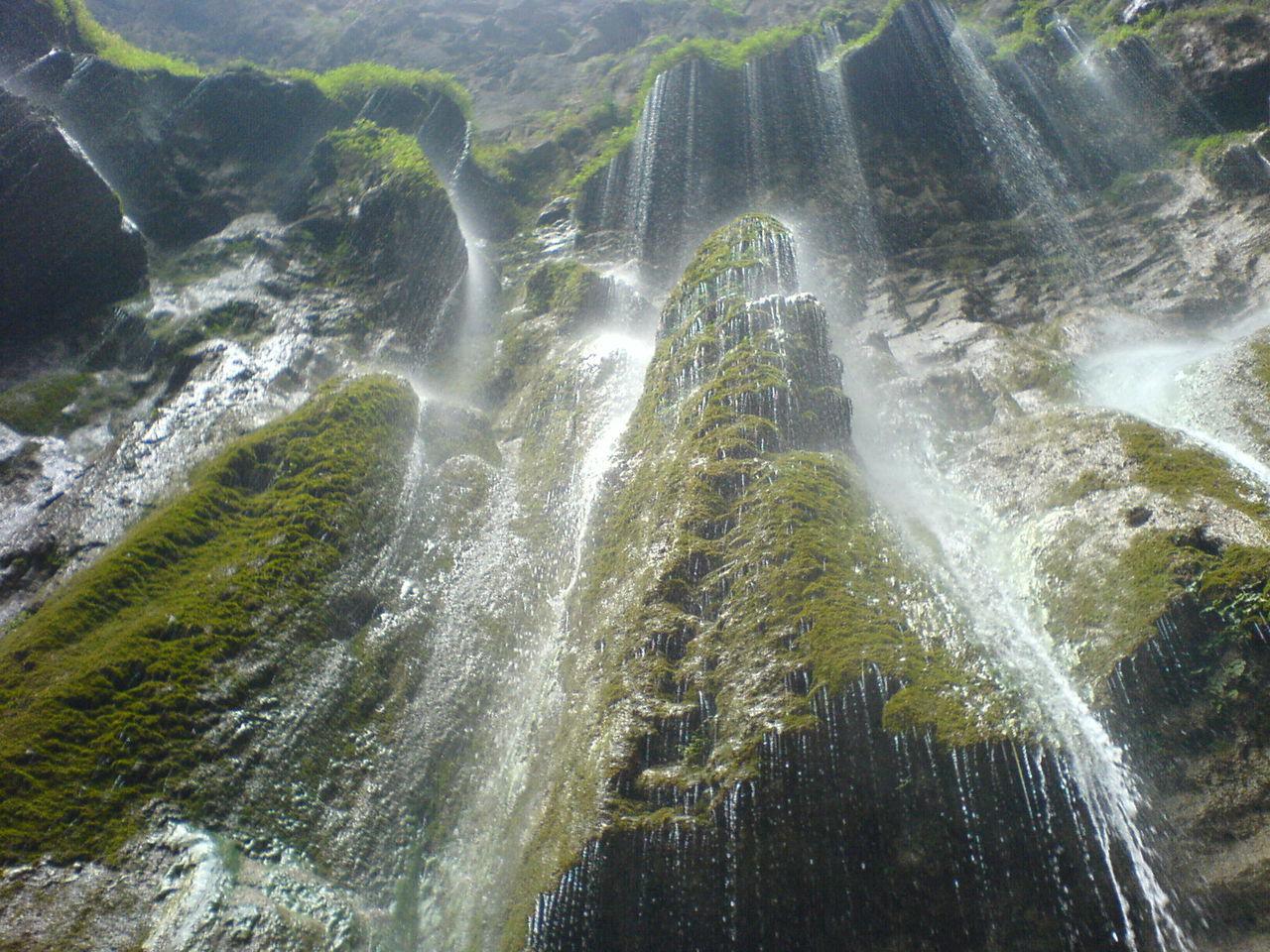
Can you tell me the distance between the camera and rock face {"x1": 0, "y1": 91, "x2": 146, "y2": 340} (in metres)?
13.3

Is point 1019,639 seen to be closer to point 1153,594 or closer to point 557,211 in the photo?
point 1153,594

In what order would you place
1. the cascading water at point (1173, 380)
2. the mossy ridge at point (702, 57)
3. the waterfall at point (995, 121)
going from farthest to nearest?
1. the mossy ridge at point (702, 57)
2. the waterfall at point (995, 121)
3. the cascading water at point (1173, 380)

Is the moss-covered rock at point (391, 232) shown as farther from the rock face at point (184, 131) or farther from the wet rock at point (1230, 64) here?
the wet rock at point (1230, 64)

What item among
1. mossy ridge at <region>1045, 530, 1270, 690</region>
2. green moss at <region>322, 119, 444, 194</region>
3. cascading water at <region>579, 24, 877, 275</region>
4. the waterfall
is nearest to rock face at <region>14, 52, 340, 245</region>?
green moss at <region>322, 119, 444, 194</region>

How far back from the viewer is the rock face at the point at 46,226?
13.3 m

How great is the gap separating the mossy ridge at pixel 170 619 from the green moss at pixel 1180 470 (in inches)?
340

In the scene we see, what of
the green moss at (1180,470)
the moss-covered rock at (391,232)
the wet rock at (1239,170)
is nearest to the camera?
the green moss at (1180,470)

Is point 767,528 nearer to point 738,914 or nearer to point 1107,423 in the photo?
point 738,914

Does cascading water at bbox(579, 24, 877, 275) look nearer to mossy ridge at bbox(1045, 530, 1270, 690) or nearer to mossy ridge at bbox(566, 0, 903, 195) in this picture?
mossy ridge at bbox(566, 0, 903, 195)

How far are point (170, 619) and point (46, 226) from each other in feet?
31.4

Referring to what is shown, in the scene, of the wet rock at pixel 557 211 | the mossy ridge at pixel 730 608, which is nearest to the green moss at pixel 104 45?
the wet rock at pixel 557 211

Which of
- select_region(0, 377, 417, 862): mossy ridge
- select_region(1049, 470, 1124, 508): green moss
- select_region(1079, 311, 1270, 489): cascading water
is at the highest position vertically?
select_region(0, 377, 417, 862): mossy ridge

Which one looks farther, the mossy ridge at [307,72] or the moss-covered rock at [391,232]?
the mossy ridge at [307,72]

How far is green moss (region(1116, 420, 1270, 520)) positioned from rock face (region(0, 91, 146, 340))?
51.0 ft
